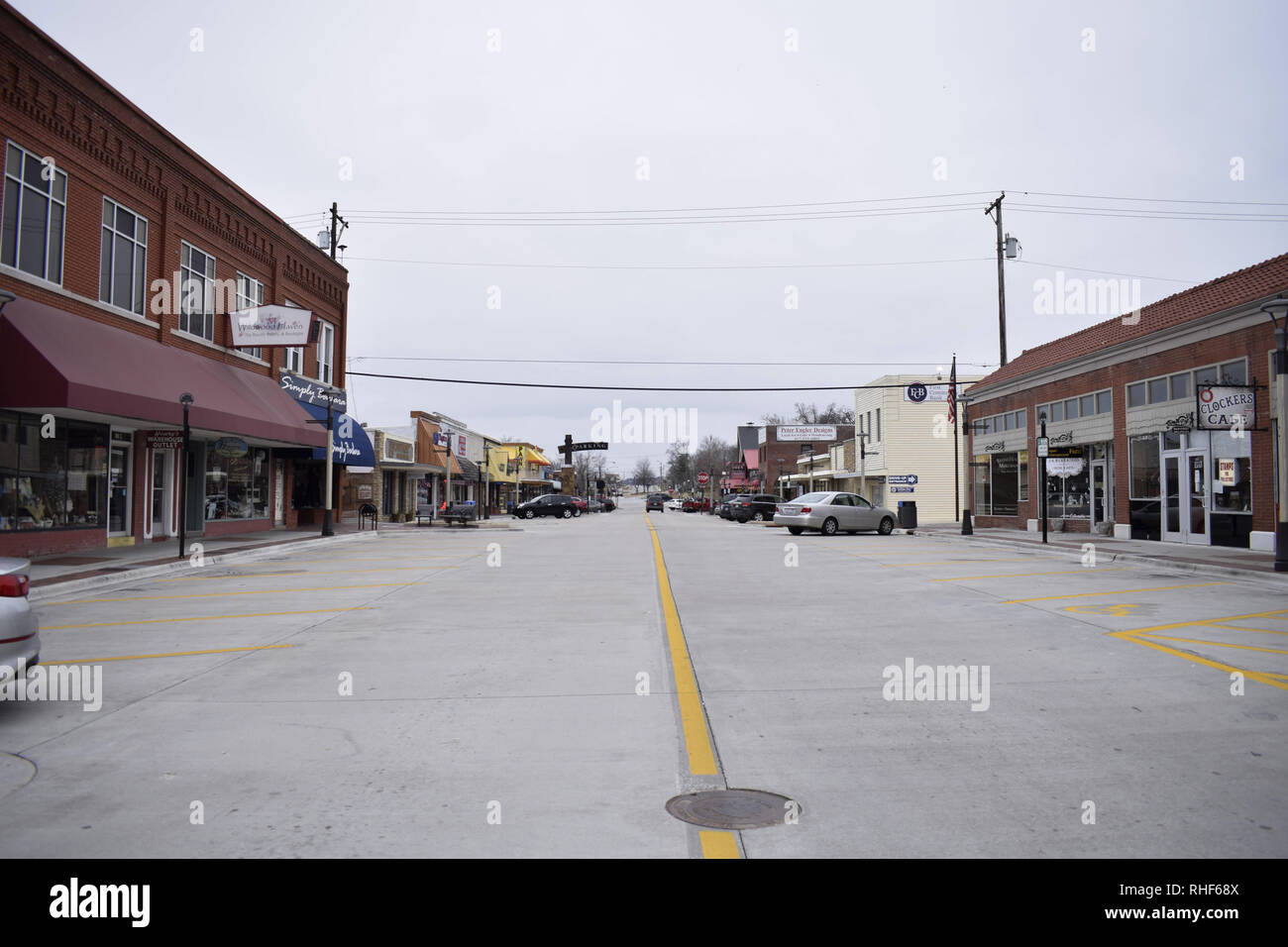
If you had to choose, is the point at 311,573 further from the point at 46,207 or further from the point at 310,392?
the point at 310,392

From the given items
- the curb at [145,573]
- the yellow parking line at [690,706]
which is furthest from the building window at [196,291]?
the yellow parking line at [690,706]

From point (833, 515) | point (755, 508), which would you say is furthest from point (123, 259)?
point (755, 508)

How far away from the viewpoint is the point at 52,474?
63.1 feet

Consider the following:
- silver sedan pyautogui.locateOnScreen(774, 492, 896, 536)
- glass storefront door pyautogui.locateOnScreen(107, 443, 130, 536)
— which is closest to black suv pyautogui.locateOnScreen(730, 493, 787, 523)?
silver sedan pyautogui.locateOnScreen(774, 492, 896, 536)

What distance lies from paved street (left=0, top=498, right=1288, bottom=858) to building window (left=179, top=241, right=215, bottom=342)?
14.3 metres

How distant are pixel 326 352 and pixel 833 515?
21.1 metres

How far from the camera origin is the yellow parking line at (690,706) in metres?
5.49

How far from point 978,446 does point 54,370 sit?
3314cm

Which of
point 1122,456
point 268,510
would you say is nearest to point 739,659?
point 1122,456

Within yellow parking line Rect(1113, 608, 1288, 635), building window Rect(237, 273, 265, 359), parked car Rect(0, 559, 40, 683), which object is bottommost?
yellow parking line Rect(1113, 608, 1288, 635)

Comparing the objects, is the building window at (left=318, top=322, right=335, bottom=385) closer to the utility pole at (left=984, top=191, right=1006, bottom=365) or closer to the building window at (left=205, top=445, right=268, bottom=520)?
the building window at (left=205, top=445, right=268, bottom=520)

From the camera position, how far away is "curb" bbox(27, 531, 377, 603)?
1396 centimetres
